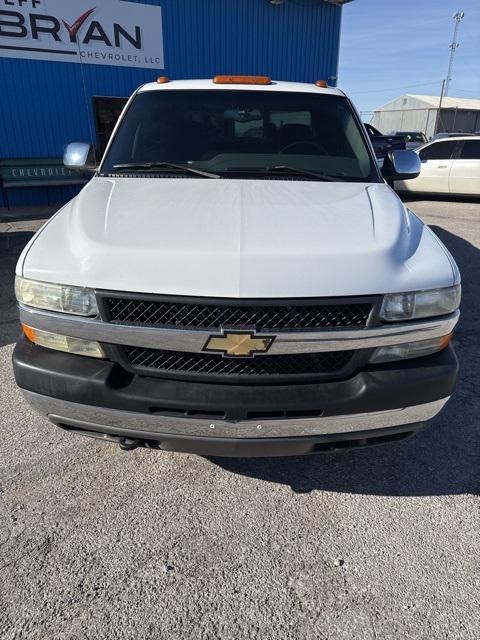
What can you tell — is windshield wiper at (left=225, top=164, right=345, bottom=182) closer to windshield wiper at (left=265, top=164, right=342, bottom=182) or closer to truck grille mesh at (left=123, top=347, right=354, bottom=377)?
windshield wiper at (left=265, top=164, right=342, bottom=182)

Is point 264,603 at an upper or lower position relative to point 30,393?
lower

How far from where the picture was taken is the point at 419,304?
1.96 metres

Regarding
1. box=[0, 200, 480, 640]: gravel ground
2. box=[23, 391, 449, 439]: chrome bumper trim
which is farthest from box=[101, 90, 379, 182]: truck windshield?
box=[0, 200, 480, 640]: gravel ground

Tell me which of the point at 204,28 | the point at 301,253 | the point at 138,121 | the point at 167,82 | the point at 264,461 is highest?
the point at 204,28

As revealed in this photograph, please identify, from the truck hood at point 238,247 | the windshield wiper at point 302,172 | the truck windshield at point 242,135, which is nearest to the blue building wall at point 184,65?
the truck windshield at point 242,135

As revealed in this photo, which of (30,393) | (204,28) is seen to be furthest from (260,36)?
(30,393)

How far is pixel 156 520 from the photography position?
7.34 feet

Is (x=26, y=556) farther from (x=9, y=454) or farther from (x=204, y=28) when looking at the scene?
(x=204, y=28)

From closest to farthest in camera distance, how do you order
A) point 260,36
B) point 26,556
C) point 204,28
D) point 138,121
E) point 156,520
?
point 26,556
point 156,520
point 138,121
point 204,28
point 260,36

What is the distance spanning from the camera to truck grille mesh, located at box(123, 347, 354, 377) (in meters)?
1.94

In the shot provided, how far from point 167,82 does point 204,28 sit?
9.69m

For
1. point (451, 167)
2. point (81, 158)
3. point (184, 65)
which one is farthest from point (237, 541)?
point (184, 65)

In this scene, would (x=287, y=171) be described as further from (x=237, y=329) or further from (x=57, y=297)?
(x=57, y=297)

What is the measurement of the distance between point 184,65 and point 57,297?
11673 mm
